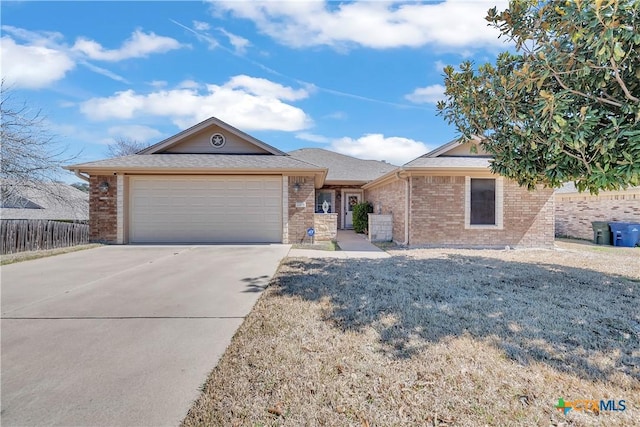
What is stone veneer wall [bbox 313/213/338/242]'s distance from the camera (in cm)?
1170

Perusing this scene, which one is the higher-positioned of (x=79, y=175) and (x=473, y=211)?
(x=79, y=175)

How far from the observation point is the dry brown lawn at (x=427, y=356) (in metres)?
2.23

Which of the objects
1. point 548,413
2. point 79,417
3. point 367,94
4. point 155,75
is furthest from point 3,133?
point 548,413

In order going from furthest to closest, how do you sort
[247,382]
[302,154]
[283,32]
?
[302,154] → [283,32] → [247,382]

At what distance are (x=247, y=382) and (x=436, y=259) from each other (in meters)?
6.90

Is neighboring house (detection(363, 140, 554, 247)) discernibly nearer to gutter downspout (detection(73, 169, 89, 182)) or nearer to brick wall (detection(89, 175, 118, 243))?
brick wall (detection(89, 175, 118, 243))

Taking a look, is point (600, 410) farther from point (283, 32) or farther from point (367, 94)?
point (367, 94)

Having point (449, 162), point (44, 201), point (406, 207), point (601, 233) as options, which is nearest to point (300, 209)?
point (406, 207)

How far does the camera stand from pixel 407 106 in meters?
16.1

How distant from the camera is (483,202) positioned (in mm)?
10750

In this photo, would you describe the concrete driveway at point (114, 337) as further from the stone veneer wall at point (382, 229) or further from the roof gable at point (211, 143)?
the stone veneer wall at point (382, 229)

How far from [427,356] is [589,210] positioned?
15.8 m

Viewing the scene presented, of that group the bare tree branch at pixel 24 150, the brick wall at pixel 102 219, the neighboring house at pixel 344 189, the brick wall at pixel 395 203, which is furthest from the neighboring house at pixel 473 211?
the bare tree branch at pixel 24 150

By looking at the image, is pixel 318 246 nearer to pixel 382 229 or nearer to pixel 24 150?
pixel 382 229
